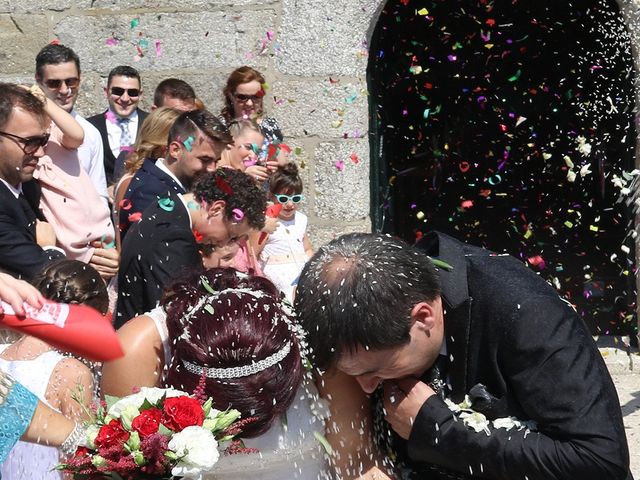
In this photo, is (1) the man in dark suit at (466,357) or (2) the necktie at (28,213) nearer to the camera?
(1) the man in dark suit at (466,357)

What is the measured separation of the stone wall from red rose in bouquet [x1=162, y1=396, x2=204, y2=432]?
3941 mm

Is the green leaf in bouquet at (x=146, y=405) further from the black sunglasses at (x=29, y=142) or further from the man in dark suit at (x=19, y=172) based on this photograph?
the black sunglasses at (x=29, y=142)

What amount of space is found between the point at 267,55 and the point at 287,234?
4.45 feet

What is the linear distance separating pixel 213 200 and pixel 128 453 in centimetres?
193

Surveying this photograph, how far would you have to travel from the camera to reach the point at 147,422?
2326 mm

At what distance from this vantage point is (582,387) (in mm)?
2410

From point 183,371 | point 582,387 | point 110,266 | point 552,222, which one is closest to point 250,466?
point 183,371

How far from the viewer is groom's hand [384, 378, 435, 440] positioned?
255 cm

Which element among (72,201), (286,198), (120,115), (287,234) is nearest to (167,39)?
(120,115)

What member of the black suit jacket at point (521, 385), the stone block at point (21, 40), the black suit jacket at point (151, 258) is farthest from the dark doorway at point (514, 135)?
the black suit jacket at point (521, 385)

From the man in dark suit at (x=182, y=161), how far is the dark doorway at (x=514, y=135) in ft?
7.04

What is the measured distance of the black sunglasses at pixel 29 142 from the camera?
159 inches

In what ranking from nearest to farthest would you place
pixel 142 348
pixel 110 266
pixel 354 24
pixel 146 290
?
pixel 142 348, pixel 146 290, pixel 110 266, pixel 354 24

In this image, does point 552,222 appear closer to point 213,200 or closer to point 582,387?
point 213,200
